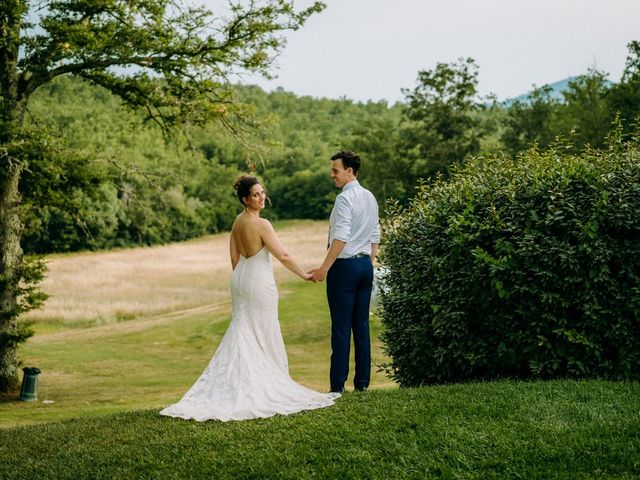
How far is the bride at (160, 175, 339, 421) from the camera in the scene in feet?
31.2

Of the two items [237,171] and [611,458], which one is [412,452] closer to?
[611,458]

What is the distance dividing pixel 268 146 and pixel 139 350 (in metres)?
13.1

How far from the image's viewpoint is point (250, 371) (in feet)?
31.8

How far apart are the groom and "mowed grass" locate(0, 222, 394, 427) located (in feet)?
29.8

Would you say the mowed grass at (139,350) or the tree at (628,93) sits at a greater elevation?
the tree at (628,93)

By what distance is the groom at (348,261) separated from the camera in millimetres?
9906

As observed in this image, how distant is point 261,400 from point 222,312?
1204 inches

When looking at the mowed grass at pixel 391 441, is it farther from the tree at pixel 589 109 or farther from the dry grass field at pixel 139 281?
the tree at pixel 589 109

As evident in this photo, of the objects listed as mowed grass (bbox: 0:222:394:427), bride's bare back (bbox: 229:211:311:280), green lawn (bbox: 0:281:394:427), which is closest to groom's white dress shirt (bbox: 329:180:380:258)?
bride's bare back (bbox: 229:211:311:280)

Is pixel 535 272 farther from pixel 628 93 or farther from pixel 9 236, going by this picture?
pixel 628 93

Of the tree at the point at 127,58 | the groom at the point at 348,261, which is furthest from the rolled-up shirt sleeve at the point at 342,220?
the tree at the point at 127,58

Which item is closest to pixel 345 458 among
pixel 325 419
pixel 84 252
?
pixel 325 419

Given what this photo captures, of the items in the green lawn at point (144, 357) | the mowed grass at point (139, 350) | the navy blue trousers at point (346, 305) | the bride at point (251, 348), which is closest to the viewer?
the bride at point (251, 348)

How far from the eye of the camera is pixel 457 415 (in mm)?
8414
